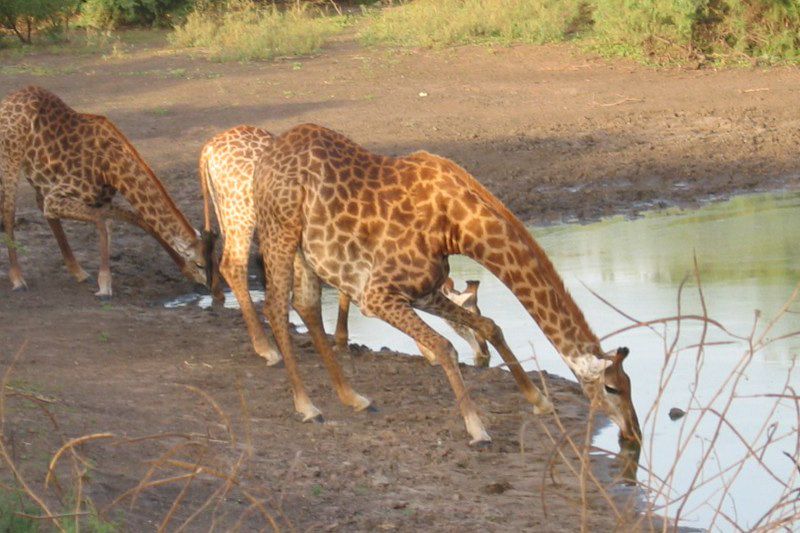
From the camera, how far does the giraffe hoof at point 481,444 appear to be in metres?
6.66

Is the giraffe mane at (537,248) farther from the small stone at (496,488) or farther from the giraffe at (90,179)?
the giraffe at (90,179)

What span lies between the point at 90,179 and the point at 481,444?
4547mm

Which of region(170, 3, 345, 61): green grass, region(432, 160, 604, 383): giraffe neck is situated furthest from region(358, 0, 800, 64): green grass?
region(432, 160, 604, 383): giraffe neck

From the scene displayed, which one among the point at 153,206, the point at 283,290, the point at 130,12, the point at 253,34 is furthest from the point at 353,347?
the point at 130,12

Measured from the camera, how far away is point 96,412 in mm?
6617

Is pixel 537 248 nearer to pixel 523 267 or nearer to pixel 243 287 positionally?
pixel 523 267

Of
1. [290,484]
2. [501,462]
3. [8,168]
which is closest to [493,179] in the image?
[8,168]

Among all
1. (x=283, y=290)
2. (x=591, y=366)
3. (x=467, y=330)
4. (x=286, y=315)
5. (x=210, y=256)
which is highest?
(x=283, y=290)

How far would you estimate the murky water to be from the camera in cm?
664

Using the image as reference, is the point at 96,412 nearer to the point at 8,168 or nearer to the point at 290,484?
the point at 290,484

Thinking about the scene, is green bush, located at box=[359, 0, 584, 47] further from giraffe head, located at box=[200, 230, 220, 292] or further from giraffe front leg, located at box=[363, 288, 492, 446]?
giraffe front leg, located at box=[363, 288, 492, 446]

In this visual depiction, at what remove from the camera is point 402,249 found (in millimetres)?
6871

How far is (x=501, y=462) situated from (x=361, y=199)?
62.6 inches

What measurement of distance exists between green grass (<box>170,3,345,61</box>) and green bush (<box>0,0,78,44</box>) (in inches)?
93.1
